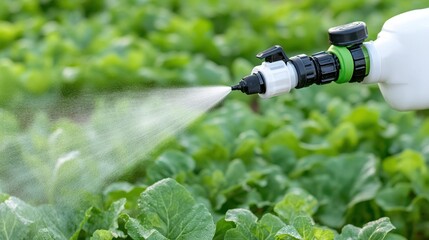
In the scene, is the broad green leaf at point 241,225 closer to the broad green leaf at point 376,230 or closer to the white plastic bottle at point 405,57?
the broad green leaf at point 376,230

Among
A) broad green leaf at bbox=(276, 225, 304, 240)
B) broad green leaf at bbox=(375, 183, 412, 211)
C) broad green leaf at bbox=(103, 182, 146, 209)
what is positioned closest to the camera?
broad green leaf at bbox=(276, 225, 304, 240)

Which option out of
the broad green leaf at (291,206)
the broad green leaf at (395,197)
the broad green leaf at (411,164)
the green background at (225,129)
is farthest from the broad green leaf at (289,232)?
the broad green leaf at (411,164)

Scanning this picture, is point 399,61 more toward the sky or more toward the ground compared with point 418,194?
more toward the sky

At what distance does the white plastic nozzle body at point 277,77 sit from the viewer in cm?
208

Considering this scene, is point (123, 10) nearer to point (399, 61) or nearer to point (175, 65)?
point (175, 65)

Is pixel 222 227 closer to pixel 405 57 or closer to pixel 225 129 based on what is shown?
pixel 405 57

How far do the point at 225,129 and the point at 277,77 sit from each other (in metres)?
1.21

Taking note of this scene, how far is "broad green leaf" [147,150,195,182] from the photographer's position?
2.70 metres

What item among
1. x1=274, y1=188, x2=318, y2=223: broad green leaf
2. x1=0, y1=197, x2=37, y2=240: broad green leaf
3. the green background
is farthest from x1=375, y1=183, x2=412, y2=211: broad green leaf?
x1=0, y1=197, x2=37, y2=240: broad green leaf

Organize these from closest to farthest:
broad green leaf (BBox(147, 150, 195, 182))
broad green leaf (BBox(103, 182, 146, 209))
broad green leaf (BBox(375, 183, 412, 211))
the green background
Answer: the green background, broad green leaf (BBox(103, 182, 146, 209)), broad green leaf (BBox(147, 150, 195, 182)), broad green leaf (BBox(375, 183, 412, 211))

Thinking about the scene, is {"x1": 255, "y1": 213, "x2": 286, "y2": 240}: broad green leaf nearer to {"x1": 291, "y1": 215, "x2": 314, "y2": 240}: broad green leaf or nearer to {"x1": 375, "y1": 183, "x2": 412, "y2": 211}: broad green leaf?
{"x1": 291, "y1": 215, "x2": 314, "y2": 240}: broad green leaf

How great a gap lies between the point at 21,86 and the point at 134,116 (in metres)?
0.89

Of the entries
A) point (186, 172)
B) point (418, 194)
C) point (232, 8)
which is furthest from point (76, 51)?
point (418, 194)

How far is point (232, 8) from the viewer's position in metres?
5.03
